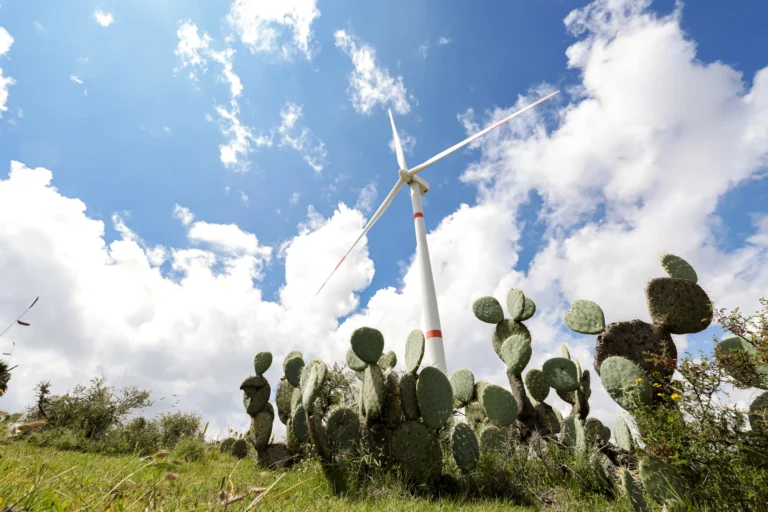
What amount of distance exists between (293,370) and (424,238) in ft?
30.2

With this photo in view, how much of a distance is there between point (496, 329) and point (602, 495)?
11.6ft

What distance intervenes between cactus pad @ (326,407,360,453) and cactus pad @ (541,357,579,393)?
309 cm

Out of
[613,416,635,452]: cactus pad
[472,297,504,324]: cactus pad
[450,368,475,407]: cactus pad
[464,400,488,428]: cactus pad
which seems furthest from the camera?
[472,297,504,324]: cactus pad

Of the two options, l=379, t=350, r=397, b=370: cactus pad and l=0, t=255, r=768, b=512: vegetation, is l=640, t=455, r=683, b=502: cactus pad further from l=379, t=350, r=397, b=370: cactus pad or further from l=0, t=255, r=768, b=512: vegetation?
l=379, t=350, r=397, b=370: cactus pad

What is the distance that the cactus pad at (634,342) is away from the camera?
550 cm

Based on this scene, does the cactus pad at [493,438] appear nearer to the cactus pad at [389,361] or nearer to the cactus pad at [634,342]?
the cactus pad at [634,342]

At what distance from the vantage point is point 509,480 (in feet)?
18.1

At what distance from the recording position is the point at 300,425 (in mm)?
7191

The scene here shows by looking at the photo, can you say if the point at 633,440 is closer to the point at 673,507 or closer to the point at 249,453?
the point at 673,507

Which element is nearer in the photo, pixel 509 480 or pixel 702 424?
pixel 702 424

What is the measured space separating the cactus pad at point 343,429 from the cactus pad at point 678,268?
5.05 meters

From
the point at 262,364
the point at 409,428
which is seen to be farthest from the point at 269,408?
the point at 409,428

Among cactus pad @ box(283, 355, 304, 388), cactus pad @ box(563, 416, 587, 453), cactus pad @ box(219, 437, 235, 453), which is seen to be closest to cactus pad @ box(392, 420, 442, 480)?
cactus pad @ box(563, 416, 587, 453)

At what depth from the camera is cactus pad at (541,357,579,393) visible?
652 cm
